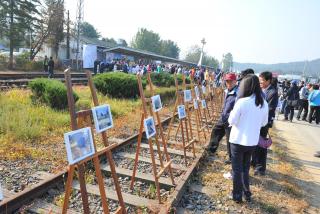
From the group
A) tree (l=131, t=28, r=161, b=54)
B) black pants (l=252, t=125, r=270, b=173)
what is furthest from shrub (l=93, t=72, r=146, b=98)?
tree (l=131, t=28, r=161, b=54)

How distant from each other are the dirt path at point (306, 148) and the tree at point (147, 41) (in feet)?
355

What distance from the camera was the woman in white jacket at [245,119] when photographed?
4812mm

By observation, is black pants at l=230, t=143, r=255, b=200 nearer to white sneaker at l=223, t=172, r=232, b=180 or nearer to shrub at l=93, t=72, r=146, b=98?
white sneaker at l=223, t=172, r=232, b=180

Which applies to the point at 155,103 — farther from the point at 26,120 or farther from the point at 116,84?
the point at 116,84

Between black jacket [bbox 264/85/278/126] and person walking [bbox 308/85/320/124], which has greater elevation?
black jacket [bbox 264/85/278/126]

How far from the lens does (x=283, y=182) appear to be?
259 inches

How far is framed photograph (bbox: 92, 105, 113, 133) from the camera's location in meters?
3.35

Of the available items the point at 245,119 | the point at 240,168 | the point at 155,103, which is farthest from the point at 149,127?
the point at 240,168

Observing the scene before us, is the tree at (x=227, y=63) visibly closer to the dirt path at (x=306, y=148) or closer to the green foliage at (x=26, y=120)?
the dirt path at (x=306, y=148)

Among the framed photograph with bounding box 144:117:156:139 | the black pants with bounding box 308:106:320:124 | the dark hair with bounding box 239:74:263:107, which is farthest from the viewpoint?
the black pants with bounding box 308:106:320:124

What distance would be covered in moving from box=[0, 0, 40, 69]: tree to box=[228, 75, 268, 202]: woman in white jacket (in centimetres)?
3549

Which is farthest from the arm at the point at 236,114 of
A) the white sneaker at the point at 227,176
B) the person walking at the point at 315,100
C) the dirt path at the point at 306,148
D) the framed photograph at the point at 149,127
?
the person walking at the point at 315,100

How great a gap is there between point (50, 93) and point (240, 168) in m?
7.41

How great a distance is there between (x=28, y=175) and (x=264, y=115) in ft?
13.6
